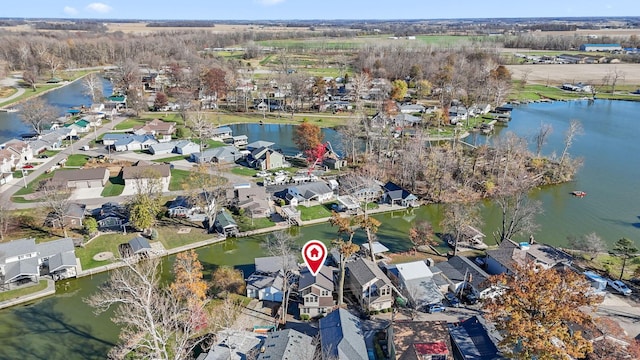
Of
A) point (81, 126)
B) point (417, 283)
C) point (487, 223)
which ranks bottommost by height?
point (487, 223)

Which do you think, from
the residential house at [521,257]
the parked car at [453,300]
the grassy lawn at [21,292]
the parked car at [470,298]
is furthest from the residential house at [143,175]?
the residential house at [521,257]

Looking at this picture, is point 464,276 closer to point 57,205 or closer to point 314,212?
point 314,212

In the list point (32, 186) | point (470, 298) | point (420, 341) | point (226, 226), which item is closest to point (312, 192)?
point (226, 226)

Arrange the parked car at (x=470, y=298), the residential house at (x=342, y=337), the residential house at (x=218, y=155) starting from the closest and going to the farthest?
→ the residential house at (x=342, y=337) → the parked car at (x=470, y=298) → the residential house at (x=218, y=155)

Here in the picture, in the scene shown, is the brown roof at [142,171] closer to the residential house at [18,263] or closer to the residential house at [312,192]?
the residential house at [18,263]

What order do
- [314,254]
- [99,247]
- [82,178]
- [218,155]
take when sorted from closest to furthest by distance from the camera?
1. [314,254]
2. [99,247]
3. [82,178]
4. [218,155]

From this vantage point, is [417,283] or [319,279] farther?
[417,283]

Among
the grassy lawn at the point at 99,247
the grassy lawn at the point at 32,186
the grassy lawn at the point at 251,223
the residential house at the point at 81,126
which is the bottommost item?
the grassy lawn at the point at 251,223
